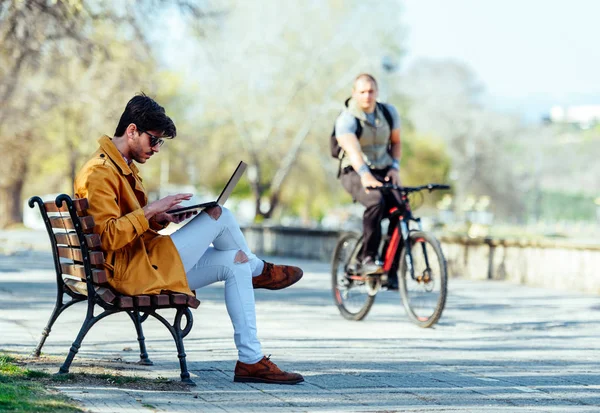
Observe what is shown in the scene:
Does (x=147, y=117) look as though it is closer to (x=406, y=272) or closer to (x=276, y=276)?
(x=276, y=276)

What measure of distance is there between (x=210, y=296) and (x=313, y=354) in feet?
15.3

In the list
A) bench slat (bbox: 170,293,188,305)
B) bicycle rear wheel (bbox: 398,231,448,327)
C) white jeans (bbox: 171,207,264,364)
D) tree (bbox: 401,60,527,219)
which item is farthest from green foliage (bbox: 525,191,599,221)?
bench slat (bbox: 170,293,188,305)

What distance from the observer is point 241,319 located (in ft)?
19.0

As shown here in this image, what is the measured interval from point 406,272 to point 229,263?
3.51 metres

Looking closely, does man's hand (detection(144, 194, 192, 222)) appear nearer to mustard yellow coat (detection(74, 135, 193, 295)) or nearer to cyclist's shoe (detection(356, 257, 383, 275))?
mustard yellow coat (detection(74, 135, 193, 295))

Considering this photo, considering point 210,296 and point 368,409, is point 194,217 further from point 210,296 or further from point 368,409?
point 210,296

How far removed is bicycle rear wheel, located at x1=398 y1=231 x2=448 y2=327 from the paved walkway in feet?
0.52

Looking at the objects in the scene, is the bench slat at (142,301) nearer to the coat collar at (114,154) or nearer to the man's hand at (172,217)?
the man's hand at (172,217)

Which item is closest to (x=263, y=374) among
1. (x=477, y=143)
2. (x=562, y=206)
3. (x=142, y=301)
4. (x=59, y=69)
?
(x=142, y=301)

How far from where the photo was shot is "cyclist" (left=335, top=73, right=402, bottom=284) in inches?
363

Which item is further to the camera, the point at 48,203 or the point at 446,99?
the point at 446,99

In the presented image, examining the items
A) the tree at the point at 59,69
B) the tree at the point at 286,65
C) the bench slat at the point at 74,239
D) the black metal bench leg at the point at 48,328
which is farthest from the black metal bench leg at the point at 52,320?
the tree at the point at 286,65

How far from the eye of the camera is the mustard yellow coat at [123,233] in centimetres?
552

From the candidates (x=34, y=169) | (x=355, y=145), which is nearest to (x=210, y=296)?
(x=355, y=145)
